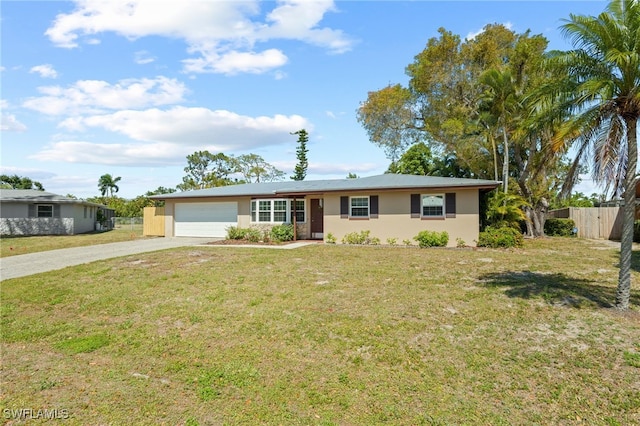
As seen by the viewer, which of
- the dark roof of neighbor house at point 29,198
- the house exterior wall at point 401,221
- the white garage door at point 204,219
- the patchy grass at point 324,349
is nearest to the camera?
the patchy grass at point 324,349

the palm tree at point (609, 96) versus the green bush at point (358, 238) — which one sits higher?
the palm tree at point (609, 96)

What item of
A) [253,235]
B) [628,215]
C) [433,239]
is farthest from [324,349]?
[253,235]

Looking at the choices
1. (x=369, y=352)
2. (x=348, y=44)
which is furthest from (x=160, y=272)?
(x=348, y=44)

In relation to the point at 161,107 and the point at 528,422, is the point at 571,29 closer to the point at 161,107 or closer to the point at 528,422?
the point at 528,422

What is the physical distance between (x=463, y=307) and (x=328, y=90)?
11973 millimetres

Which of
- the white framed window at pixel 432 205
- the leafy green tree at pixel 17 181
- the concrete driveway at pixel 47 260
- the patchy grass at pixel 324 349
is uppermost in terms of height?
the leafy green tree at pixel 17 181

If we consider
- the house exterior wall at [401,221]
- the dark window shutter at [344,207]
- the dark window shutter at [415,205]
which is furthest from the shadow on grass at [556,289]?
the dark window shutter at [344,207]

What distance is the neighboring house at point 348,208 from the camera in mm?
15469

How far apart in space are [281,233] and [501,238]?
1009 centimetres

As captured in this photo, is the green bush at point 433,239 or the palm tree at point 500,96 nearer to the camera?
the green bush at point 433,239

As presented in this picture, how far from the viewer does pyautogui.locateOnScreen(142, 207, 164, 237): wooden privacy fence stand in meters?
23.0

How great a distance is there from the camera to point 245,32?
1188cm

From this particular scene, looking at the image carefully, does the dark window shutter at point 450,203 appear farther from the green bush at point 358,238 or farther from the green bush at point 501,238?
the green bush at point 358,238

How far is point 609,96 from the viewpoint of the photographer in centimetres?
623
